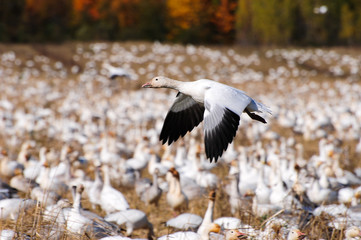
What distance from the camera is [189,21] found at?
1465 inches

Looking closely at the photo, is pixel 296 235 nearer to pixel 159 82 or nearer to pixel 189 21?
pixel 159 82

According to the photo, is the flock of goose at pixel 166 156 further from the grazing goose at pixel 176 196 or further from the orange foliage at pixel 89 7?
the orange foliage at pixel 89 7

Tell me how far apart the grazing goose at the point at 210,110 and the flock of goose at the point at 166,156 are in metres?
0.66

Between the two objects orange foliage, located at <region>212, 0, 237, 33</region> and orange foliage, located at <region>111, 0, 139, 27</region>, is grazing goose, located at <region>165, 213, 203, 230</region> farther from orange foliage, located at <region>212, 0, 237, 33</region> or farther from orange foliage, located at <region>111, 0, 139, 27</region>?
orange foliage, located at <region>111, 0, 139, 27</region>

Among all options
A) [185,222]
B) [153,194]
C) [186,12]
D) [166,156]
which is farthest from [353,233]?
[186,12]

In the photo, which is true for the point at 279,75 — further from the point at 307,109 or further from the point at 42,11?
the point at 42,11

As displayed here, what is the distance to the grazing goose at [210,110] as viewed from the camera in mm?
3627

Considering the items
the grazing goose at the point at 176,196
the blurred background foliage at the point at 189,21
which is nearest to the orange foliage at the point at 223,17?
the blurred background foliage at the point at 189,21

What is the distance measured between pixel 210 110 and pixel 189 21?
112 ft

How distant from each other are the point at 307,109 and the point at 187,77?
9.28 metres

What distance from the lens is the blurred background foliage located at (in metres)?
35.0

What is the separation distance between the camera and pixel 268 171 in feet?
26.5

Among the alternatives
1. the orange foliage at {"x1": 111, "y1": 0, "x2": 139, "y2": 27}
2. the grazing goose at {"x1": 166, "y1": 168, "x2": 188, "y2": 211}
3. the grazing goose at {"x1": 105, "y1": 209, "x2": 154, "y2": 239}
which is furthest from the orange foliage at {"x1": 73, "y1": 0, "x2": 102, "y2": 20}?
the grazing goose at {"x1": 105, "y1": 209, "x2": 154, "y2": 239}

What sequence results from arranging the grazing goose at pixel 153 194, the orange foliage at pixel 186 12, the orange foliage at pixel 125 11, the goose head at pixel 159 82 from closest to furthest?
1. the goose head at pixel 159 82
2. the grazing goose at pixel 153 194
3. the orange foliage at pixel 186 12
4. the orange foliage at pixel 125 11
